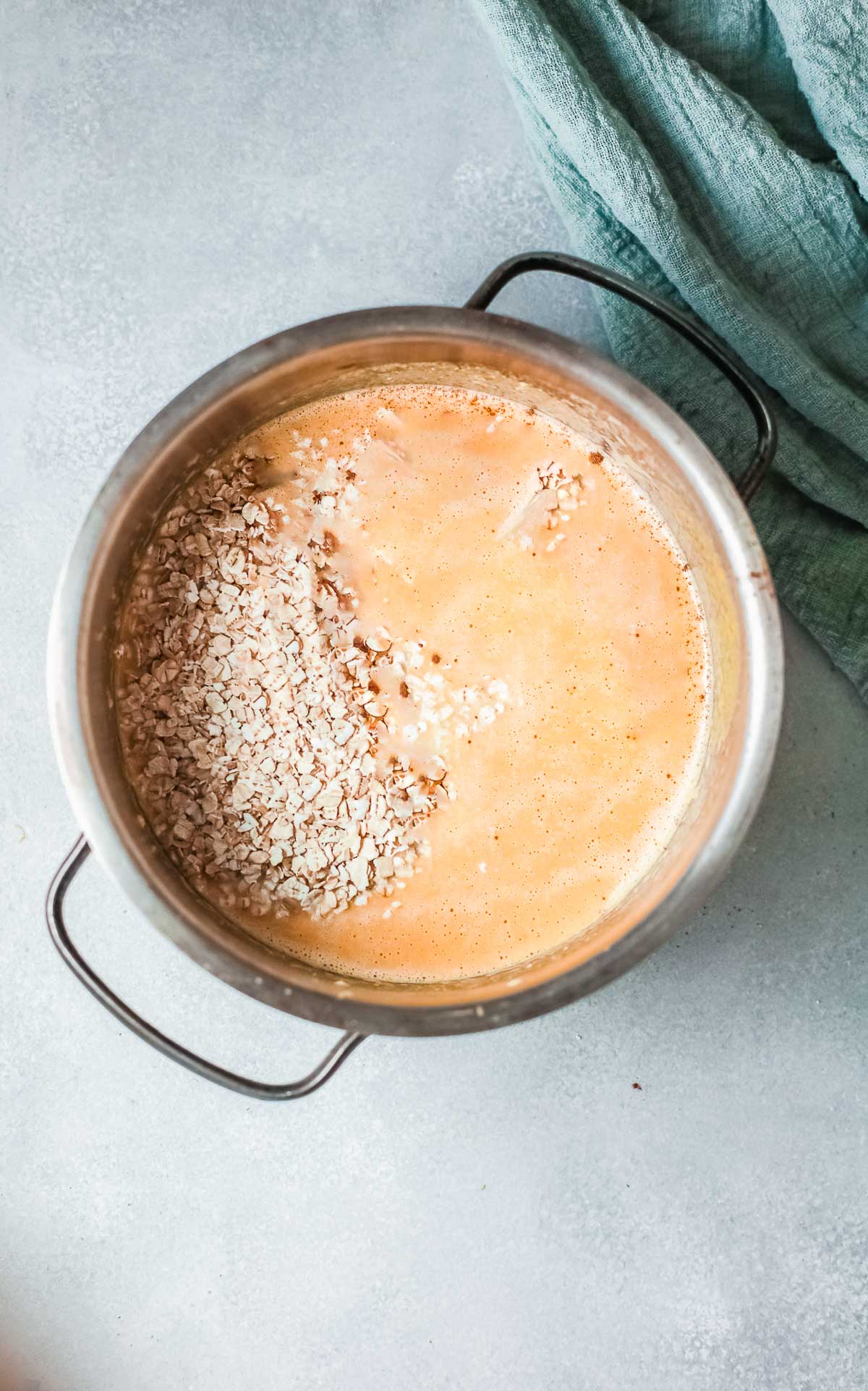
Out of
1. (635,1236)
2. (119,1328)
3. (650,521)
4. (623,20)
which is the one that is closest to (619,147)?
(623,20)

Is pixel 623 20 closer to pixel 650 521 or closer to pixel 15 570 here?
pixel 650 521

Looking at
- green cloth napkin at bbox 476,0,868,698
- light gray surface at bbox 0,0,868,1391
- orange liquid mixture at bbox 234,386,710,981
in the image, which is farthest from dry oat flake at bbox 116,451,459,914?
green cloth napkin at bbox 476,0,868,698

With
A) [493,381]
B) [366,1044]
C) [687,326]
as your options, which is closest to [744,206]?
[687,326]

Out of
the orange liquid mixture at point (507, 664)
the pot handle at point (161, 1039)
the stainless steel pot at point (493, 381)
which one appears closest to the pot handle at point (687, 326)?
the stainless steel pot at point (493, 381)

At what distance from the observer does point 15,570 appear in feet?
3.69

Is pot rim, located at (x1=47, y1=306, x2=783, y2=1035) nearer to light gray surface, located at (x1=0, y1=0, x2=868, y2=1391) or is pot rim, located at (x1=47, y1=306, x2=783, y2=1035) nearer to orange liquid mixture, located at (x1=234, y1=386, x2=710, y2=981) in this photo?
orange liquid mixture, located at (x1=234, y1=386, x2=710, y2=981)

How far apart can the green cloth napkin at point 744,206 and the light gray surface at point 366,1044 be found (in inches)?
3.5

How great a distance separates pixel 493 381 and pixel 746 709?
37cm

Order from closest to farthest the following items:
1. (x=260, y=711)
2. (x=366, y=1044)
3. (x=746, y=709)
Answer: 1. (x=746, y=709)
2. (x=260, y=711)
3. (x=366, y=1044)

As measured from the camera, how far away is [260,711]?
0.95 meters

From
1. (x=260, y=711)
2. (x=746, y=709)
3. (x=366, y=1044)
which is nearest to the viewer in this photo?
(x=746, y=709)

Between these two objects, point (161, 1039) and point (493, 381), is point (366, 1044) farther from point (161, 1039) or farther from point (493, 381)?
point (493, 381)

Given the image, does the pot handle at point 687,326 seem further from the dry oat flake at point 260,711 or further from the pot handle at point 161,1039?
the pot handle at point 161,1039

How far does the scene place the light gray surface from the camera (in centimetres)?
110
